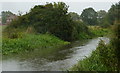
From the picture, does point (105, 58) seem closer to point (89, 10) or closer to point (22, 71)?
point (22, 71)

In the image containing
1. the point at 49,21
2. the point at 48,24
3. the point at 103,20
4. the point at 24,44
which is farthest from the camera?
the point at 103,20

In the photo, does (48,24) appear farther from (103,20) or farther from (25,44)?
(103,20)

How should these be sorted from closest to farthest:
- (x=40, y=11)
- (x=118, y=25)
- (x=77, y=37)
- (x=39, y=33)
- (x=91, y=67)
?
1. (x=118, y=25)
2. (x=91, y=67)
3. (x=39, y=33)
4. (x=40, y=11)
5. (x=77, y=37)

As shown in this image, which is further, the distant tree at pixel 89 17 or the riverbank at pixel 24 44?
the distant tree at pixel 89 17

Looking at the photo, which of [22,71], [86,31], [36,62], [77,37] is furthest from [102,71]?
[86,31]

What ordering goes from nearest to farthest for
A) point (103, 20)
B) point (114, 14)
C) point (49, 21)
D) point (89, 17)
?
point (114, 14) < point (49, 21) < point (103, 20) < point (89, 17)

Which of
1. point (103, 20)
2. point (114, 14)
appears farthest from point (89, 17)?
point (114, 14)

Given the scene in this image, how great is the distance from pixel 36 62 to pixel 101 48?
27.9 feet

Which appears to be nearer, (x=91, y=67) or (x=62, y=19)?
(x=91, y=67)

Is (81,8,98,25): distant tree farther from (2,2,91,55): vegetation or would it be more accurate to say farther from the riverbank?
the riverbank

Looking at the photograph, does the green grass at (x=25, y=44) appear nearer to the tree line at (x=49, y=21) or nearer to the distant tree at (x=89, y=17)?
the tree line at (x=49, y=21)

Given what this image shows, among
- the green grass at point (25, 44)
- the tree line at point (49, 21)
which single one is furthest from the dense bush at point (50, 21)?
the green grass at point (25, 44)

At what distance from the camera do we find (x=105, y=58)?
34.6ft

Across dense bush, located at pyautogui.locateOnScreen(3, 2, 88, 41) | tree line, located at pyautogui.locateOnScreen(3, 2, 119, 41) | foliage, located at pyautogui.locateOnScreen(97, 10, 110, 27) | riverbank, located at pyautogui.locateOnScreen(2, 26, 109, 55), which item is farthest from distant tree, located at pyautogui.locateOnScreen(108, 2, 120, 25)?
riverbank, located at pyautogui.locateOnScreen(2, 26, 109, 55)
